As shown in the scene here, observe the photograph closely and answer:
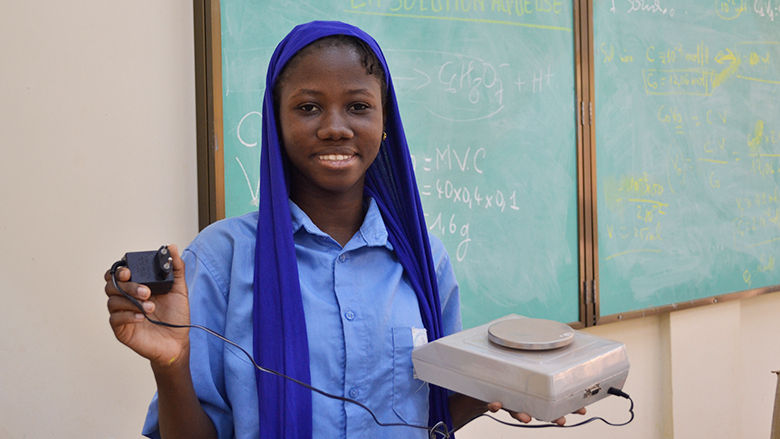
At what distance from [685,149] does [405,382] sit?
1664mm

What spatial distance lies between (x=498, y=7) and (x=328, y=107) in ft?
3.41

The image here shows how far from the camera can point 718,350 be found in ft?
7.39

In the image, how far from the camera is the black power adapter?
62 cm

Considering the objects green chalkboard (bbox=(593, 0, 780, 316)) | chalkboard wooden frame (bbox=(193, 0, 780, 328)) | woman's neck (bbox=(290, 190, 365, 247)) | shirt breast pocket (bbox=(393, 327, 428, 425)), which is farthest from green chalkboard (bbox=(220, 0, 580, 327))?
shirt breast pocket (bbox=(393, 327, 428, 425))

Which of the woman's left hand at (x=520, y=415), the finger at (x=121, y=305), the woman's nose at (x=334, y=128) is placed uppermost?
the woman's nose at (x=334, y=128)

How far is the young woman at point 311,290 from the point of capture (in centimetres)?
78

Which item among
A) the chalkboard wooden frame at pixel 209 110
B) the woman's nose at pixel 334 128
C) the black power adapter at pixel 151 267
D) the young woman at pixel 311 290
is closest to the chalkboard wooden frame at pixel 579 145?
the chalkboard wooden frame at pixel 209 110

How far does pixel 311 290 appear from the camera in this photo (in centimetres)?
83

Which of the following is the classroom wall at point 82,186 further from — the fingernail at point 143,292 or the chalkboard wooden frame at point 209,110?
the fingernail at point 143,292

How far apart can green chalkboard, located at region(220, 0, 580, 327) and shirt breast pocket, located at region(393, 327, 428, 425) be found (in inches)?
24.1

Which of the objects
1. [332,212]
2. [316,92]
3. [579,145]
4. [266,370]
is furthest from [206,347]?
[579,145]

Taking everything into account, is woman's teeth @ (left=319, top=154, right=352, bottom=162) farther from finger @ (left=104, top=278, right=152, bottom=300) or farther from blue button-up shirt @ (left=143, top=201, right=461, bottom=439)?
finger @ (left=104, top=278, right=152, bottom=300)

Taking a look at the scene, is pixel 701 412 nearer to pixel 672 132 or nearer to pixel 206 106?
pixel 672 132

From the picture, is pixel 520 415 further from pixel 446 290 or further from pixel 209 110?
pixel 209 110
